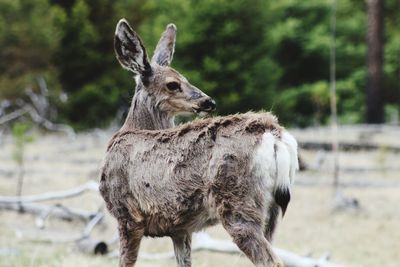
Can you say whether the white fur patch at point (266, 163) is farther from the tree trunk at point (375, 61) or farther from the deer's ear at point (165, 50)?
the tree trunk at point (375, 61)

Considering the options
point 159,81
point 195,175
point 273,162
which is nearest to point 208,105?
point 159,81

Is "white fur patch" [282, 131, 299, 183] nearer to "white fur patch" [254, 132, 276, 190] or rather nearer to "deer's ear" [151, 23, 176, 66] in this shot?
"white fur patch" [254, 132, 276, 190]

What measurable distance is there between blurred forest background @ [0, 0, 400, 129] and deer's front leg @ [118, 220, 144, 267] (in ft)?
34.0

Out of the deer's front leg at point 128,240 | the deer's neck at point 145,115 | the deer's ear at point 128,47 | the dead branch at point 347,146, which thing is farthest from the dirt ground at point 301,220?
the deer's ear at point 128,47

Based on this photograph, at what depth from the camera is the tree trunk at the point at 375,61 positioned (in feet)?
73.7

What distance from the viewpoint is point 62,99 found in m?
24.9

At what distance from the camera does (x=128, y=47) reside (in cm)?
454

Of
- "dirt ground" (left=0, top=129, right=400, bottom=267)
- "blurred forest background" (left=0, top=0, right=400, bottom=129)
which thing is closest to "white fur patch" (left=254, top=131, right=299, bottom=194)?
"dirt ground" (left=0, top=129, right=400, bottom=267)

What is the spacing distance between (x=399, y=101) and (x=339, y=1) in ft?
19.7

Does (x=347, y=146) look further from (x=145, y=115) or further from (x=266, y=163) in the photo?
(x=266, y=163)

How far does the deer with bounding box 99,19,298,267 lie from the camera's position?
3.80 metres

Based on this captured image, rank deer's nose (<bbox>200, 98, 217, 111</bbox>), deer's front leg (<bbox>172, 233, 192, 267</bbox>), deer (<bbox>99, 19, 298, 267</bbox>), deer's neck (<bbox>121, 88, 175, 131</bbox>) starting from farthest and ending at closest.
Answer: deer's neck (<bbox>121, 88, 175, 131</bbox>) → deer's nose (<bbox>200, 98, 217, 111</bbox>) → deer's front leg (<bbox>172, 233, 192, 267</bbox>) → deer (<bbox>99, 19, 298, 267</bbox>)

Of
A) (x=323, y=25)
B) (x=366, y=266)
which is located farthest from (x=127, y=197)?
(x=323, y=25)

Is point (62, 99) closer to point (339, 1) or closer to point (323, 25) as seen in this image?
point (323, 25)
